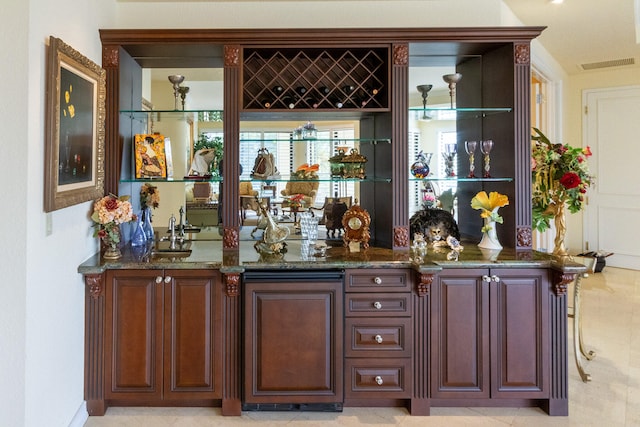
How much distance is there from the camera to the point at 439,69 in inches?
122

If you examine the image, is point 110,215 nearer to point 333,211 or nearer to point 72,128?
point 72,128

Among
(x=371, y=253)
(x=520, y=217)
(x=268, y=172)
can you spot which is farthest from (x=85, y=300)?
(x=520, y=217)

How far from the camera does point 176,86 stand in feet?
9.61

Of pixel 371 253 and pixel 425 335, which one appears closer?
pixel 425 335

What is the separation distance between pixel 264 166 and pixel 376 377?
5.17 feet

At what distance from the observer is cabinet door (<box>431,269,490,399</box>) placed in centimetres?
238

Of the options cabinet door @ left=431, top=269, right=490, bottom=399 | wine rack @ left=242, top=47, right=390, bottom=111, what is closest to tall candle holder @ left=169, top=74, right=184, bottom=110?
wine rack @ left=242, top=47, right=390, bottom=111

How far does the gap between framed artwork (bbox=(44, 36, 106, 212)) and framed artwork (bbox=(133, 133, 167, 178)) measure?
0.28 m

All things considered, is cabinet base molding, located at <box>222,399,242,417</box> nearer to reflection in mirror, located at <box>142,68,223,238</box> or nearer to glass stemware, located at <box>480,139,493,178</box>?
reflection in mirror, located at <box>142,68,223,238</box>

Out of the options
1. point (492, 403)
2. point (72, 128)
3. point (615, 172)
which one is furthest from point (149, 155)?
point (615, 172)

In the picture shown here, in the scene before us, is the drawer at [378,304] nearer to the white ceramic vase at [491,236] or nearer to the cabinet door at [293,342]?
the cabinet door at [293,342]

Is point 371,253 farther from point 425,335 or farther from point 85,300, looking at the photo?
point 85,300

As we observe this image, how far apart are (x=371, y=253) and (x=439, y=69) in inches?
59.6

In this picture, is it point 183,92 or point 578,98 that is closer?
point 183,92
